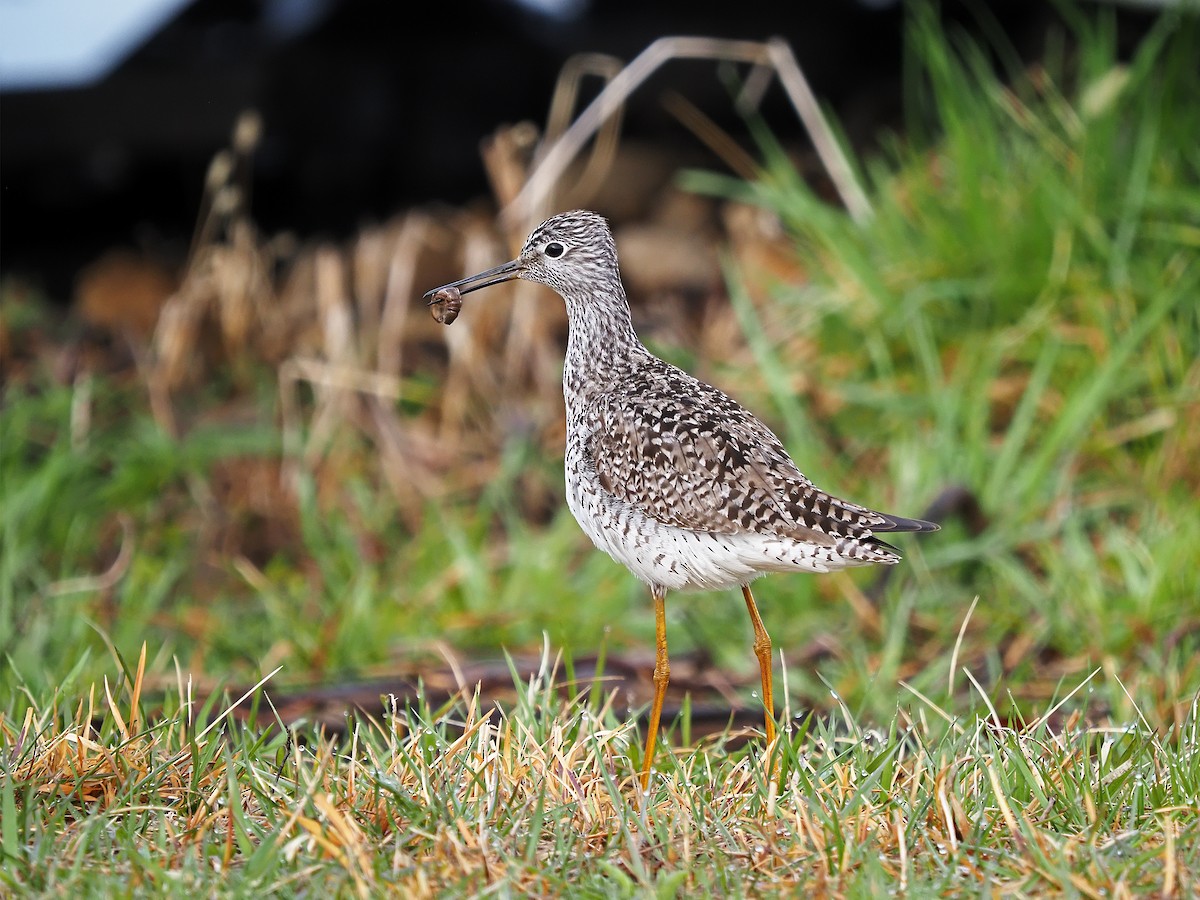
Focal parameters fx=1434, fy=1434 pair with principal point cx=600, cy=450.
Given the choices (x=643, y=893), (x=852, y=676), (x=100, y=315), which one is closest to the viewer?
(x=643, y=893)

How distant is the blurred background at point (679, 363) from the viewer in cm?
624

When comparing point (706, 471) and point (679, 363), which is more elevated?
point (706, 471)

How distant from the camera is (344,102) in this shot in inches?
436

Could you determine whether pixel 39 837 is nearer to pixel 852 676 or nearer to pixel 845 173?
pixel 852 676

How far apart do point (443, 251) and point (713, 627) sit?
3.83 meters

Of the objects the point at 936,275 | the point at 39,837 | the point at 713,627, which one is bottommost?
the point at 713,627

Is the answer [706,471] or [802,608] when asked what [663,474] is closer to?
[706,471]

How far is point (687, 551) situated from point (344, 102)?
26.3ft

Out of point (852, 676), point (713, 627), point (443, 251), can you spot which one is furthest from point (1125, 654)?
point (443, 251)

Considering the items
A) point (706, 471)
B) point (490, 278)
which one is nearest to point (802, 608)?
point (706, 471)

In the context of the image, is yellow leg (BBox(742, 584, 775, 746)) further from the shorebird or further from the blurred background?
the blurred background

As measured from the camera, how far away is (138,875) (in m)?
3.05

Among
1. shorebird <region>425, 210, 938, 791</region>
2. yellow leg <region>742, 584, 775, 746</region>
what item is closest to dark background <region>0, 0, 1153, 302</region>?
shorebird <region>425, 210, 938, 791</region>

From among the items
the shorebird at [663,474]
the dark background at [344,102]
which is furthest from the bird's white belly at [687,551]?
the dark background at [344,102]
